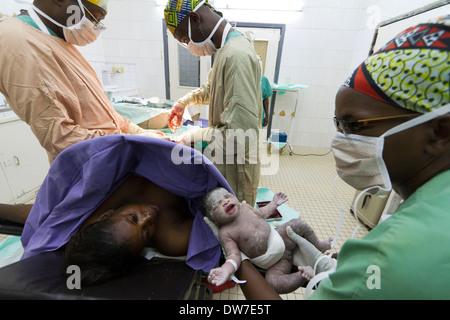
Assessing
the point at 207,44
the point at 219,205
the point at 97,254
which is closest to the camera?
the point at 97,254

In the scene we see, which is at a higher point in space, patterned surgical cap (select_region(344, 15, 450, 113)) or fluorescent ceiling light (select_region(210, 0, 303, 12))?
fluorescent ceiling light (select_region(210, 0, 303, 12))

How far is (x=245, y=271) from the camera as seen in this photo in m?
0.84

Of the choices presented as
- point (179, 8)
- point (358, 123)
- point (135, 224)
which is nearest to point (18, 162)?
point (135, 224)

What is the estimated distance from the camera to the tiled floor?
80.5 inches

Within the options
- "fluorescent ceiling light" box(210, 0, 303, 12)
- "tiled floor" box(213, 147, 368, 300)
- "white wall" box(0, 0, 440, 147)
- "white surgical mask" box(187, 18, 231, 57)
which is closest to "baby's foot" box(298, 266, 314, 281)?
"tiled floor" box(213, 147, 368, 300)

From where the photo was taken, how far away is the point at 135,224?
0.86 meters

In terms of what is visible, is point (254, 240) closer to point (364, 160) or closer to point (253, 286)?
point (253, 286)

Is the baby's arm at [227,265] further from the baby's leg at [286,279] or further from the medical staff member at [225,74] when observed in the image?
the medical staff member at [225,74]

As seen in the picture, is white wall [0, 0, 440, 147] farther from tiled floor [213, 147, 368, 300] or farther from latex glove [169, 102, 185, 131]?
latex glove [169, 102, 185, 131]

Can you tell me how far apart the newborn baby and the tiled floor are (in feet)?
2.18

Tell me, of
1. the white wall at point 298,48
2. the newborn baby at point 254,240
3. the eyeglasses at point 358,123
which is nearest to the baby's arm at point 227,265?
the newborn baby at point 254,240

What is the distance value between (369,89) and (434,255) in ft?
1.45

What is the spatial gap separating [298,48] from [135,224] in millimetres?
4083
